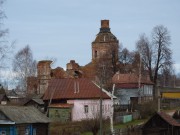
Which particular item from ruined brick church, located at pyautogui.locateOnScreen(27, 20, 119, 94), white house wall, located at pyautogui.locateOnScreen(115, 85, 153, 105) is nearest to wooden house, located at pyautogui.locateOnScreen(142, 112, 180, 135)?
white house wall, located at pyautogui.locateOnScreen(115, 85, 153, 105)

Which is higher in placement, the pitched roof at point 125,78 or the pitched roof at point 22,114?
the pitched roof at point 125,78

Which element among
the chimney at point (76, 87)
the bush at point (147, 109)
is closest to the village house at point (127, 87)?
the bush at point (147, 109)

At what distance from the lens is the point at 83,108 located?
188ft

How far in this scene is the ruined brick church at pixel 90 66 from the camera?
3216 inches

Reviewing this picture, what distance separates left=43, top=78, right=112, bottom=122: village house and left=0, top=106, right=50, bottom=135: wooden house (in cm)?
1581

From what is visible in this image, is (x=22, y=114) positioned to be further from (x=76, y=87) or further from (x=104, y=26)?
(x=104, y=26)

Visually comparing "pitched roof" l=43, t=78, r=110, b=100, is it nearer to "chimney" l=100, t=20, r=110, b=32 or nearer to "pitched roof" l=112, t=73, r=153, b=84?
"pitched roof" l=112, t=73, r=153, b=84

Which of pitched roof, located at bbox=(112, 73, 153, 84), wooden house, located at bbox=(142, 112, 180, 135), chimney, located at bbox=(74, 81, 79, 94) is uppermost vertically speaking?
pitched roof, located at bbox=(112, 73, 153, 84)

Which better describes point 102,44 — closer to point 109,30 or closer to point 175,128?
point 109,30

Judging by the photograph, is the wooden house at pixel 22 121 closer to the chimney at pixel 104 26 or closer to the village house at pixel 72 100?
the village house at pixel 72 100

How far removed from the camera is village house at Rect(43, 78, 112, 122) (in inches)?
2204

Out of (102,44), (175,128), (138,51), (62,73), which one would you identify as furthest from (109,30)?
(175,128)

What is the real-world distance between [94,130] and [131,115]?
19166 mm

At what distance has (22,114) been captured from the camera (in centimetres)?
3775
